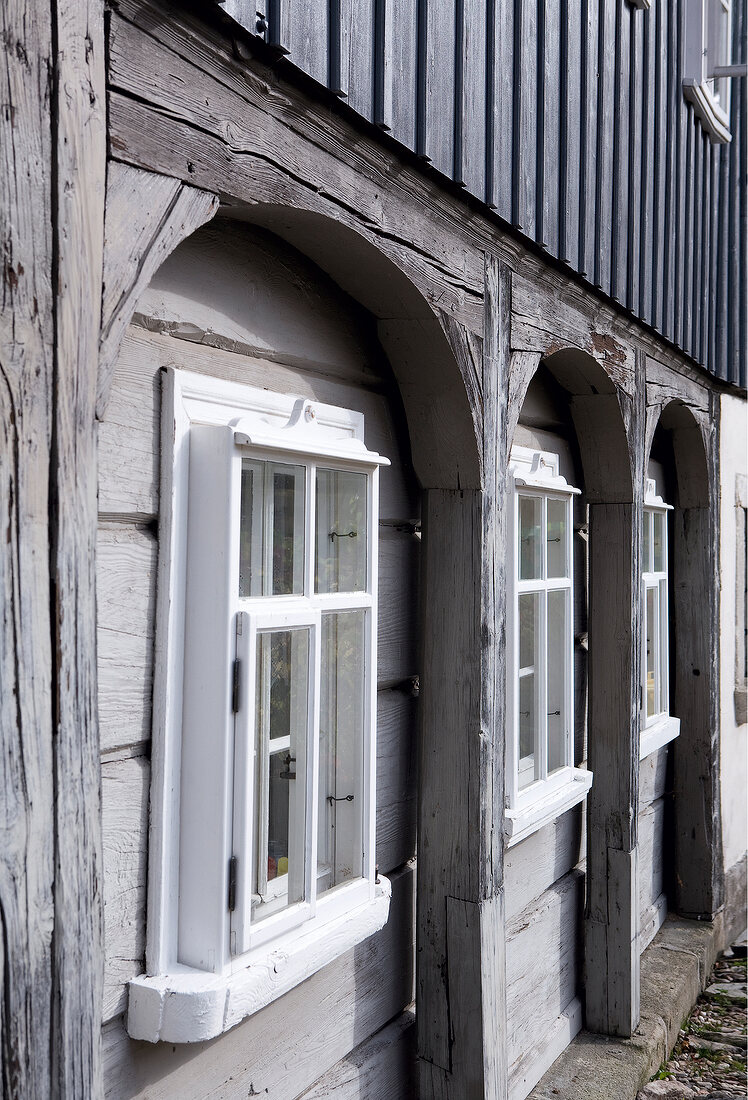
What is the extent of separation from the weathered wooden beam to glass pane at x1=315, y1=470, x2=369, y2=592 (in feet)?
2.43

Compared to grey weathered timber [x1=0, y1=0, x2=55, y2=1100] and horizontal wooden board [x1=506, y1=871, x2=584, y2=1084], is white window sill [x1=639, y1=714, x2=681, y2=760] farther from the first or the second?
grey weathered timber [x1=0, y1=0, x2=55, y2=1100]

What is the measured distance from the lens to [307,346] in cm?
228

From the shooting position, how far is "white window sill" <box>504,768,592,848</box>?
2.96 m

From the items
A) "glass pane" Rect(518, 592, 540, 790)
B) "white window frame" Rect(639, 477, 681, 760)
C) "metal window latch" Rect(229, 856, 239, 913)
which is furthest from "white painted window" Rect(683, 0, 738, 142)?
"metal window latch" Rect(229, 856, 239, 913)

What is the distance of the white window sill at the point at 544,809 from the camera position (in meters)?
2.96

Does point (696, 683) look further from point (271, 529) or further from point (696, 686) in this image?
point (271, 529)

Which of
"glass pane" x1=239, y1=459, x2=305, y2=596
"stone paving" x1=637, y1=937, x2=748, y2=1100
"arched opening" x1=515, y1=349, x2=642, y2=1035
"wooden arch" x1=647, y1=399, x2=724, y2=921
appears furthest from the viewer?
"wooden arch" x1=647, y1=399, x2=724, y2=921

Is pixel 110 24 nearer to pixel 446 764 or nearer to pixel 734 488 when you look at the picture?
pixel 446 764

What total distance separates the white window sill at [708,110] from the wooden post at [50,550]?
419 cm

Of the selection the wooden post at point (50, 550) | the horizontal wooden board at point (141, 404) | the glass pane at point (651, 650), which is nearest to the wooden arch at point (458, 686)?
the horizontal wooden board at point (141, 404)

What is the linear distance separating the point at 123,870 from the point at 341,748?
67 centimetres

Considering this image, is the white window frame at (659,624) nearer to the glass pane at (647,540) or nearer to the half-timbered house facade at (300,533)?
the glass pane at (647,540)

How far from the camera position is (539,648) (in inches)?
138

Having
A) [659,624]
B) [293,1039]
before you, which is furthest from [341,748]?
[659,624]
